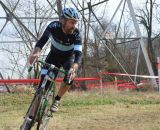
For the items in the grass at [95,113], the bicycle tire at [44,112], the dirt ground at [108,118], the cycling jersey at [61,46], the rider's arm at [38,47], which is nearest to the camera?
the rider's arm at [38,47]

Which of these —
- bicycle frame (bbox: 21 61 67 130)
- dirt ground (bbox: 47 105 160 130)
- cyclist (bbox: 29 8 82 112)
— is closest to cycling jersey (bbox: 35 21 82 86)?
cyclist (bbox: 29 8 82 112)

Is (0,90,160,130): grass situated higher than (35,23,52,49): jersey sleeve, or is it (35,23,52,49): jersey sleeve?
(35,23,52,49): jersey sleeve

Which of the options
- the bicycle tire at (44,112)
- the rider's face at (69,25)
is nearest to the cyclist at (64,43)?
the rider's face at (69,25)

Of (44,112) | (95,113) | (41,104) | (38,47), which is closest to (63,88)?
(44,112)

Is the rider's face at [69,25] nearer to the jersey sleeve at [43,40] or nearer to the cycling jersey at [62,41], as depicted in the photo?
the cycling jersey at [62,41]

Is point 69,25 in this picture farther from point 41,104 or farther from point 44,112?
point 44,112

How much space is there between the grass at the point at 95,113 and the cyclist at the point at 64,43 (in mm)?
2206

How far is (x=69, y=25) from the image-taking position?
6641 millimetres

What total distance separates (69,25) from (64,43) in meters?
0.38

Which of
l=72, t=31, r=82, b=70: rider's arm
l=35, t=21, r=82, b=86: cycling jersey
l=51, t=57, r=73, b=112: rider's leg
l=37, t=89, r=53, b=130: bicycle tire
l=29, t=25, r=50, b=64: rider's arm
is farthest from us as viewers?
l=51, t=57, r=73, b=112: rider's leg

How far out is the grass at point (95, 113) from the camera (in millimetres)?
9039

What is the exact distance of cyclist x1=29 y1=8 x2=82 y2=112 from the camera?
6.58 metres

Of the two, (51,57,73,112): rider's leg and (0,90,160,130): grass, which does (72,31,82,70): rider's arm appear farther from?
(0,90,160,130): grass

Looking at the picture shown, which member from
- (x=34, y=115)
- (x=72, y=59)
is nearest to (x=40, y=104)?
(x=34, y=115)
